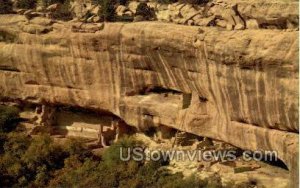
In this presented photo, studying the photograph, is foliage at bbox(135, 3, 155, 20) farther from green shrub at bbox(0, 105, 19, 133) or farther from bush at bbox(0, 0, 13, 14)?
green shrub at bbox(0, 105, 19, 133)

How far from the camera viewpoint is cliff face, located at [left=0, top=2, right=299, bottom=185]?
13.6 metres

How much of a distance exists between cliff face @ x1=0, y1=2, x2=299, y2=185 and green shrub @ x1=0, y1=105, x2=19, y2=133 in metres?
0.34

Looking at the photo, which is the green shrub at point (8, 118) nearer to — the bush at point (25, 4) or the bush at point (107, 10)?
the bush at point (25, 4)

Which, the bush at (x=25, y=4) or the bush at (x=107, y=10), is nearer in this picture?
the bush at (x=107, y=10)

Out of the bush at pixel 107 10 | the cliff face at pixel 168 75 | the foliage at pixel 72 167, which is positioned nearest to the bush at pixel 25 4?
the cliff face at pixel 168 75

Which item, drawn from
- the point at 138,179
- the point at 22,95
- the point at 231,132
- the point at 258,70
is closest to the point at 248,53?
the point at 258,70

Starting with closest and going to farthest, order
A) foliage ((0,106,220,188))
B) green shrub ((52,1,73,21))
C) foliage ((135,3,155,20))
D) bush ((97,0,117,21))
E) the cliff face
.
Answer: the cliff face
foliage ((0,106,220,188))
foliage ((135,3,155,20))
bush ((97,0,117,21))
green shrub ((52,1,73,21))

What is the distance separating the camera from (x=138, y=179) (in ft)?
54.5

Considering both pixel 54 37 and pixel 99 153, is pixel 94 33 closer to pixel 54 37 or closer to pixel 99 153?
pixel 54 37

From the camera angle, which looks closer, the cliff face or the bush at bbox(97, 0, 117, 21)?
the cliff face

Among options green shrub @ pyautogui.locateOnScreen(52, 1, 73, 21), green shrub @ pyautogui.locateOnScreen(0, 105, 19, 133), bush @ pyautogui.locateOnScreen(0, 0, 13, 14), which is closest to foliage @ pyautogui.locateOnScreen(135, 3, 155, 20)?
green shrub @ pyautogui.locateOnScreen(52, 1, 73, 21)

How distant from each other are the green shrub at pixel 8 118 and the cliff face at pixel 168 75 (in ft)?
1.11

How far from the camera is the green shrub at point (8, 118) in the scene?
19.9 meters

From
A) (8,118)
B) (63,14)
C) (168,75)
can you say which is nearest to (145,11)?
(63,14)
